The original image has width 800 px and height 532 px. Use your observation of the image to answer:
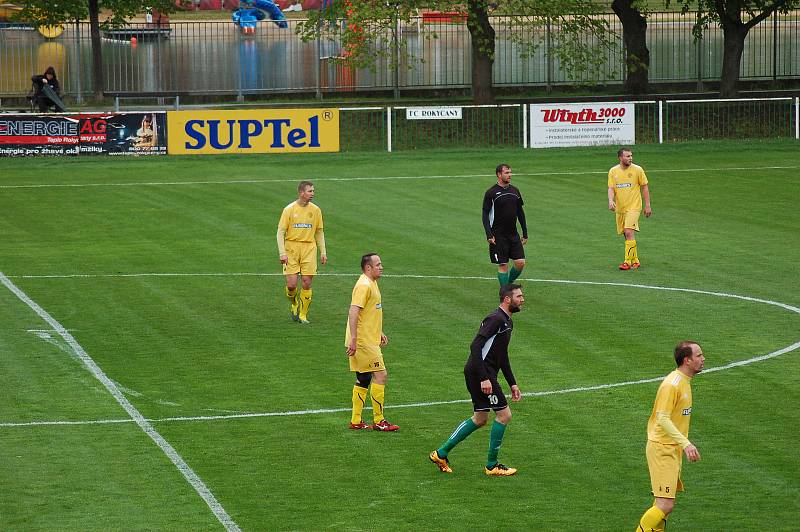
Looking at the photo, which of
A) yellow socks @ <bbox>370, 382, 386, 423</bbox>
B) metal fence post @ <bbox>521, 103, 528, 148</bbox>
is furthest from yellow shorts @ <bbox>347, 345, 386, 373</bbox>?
metal fence post @ <bbox>521, 103, 528, 148</bbox>

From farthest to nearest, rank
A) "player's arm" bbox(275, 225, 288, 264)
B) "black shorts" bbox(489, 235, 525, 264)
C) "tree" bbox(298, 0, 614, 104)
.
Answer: "tree" bbox(298, 0, 614, 104) → "black shorts" bbox(489, 235, 525, 264) → "player's arm" bbox(275, 225, 288, 264)

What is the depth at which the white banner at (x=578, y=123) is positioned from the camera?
4372cm

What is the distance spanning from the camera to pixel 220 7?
83.8 m

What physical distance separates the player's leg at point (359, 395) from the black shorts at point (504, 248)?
7802mm

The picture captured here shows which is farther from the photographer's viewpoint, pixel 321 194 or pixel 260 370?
pixel 321 194

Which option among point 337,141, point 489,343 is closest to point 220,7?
point 337,141

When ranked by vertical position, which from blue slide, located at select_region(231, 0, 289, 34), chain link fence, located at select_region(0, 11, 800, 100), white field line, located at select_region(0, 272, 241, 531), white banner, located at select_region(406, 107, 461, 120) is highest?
blue slide, located at select_region(231, 0, 289, 34)

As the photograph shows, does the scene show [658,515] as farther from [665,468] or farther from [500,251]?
[500,251]

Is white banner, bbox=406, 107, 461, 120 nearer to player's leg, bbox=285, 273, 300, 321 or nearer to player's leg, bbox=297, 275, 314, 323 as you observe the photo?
player's leg, bbox=285, 273, 300, 321

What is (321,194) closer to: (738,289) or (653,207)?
(653,207)

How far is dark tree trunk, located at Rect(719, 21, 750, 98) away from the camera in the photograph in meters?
51.0

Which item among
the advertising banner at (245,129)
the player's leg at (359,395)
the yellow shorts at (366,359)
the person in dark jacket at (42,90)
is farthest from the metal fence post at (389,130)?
the yellow shorts at (366,359)

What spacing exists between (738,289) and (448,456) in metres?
10.8

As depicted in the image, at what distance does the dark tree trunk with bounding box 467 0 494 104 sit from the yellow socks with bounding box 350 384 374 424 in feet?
113
